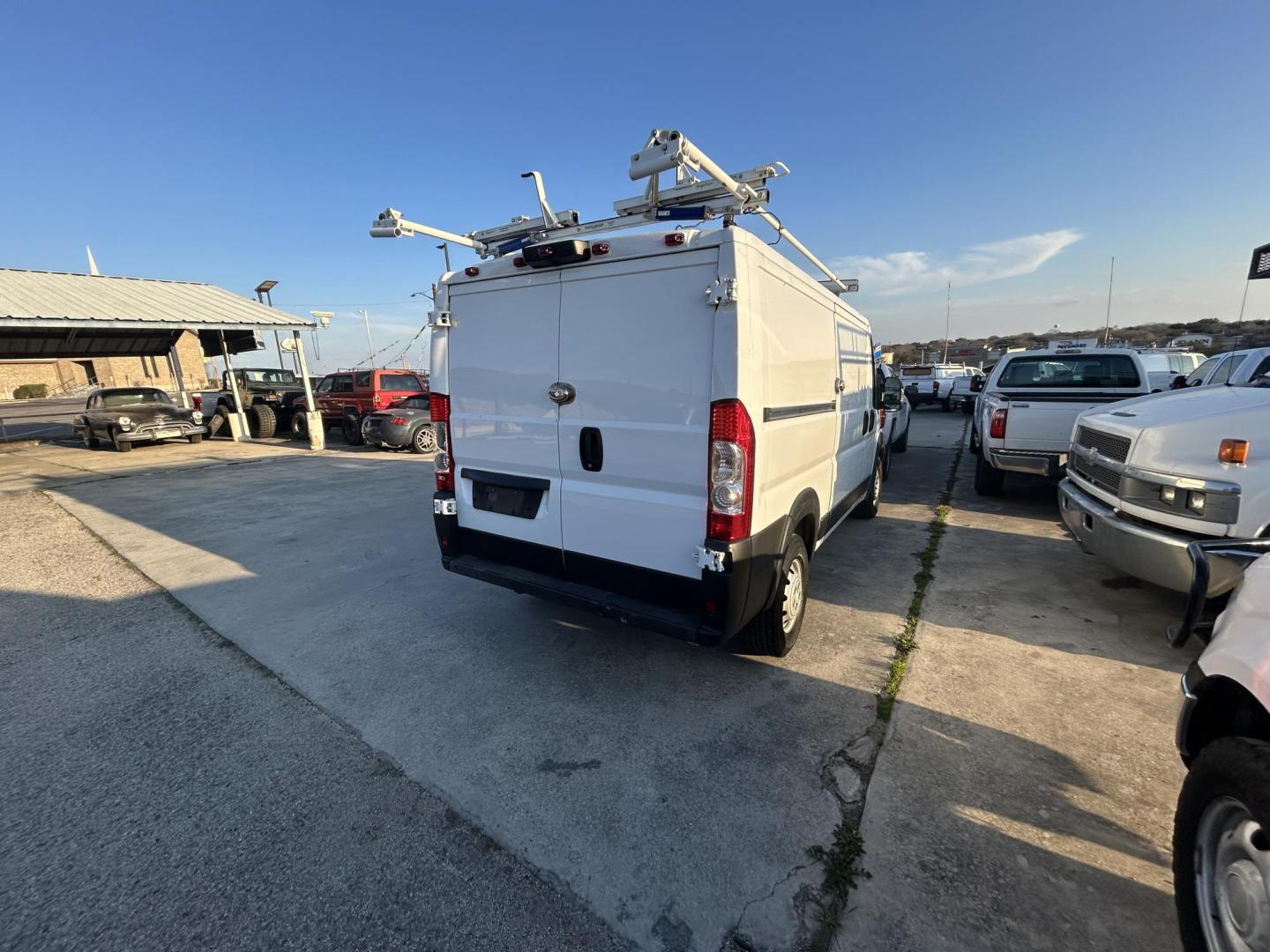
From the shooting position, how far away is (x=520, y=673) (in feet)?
11.3

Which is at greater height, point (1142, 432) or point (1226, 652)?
point (1142, 432)

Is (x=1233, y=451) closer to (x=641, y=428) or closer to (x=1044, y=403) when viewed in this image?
(x=641, y=428)

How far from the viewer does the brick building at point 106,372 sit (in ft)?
122

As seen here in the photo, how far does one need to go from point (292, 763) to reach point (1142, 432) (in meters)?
5.35

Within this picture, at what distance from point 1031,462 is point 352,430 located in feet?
50.4

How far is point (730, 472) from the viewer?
8.73ft

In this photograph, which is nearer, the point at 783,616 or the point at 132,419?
the point at 783,616

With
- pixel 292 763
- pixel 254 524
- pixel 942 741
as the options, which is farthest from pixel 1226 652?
pixel 254 524

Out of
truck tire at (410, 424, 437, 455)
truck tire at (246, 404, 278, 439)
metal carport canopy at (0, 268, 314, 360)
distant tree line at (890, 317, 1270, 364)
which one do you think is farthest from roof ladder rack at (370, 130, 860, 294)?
distant tree line at (890, 317, 1270, 364)

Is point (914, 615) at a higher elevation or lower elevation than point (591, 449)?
lower

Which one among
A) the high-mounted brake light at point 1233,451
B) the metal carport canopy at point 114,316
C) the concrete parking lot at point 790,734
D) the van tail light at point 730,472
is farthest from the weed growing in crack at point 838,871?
the metal carport canopy at point 114,316

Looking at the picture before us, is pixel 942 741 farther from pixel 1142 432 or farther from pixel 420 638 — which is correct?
pixel 420 638

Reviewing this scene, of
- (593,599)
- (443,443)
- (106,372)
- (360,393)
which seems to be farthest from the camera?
(106,372)

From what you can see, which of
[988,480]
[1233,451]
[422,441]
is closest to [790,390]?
[1233,451]
